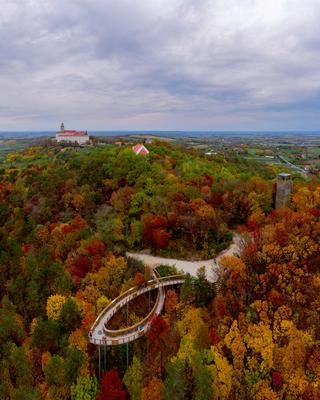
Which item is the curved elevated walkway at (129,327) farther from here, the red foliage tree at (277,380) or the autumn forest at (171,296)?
the red foliage tree at (277,380)

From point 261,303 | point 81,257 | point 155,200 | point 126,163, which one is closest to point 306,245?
point 261,303

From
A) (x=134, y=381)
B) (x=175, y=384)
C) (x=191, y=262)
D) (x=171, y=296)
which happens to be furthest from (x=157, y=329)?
(x=191, y=262)

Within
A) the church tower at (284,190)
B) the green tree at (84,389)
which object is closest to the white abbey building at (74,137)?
the church tower at (284,190)

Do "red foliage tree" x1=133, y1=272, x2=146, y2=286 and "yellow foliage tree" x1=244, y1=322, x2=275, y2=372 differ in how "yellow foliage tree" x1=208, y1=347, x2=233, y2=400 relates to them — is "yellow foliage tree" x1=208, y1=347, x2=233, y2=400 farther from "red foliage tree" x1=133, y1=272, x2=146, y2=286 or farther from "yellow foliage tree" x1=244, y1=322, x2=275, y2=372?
"red foliage tree" x1=133, y1=272, x2=146, y2=286

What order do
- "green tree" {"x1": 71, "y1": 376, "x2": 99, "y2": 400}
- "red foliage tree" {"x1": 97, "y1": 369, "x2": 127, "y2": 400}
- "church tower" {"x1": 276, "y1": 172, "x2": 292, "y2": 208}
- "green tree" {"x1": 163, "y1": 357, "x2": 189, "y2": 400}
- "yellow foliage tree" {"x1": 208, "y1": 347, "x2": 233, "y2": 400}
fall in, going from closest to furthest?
"green tree" {"x1": 163, "y1": 357, "x2": 189, "y2": 400} → "yellow foliage tree" {"x1": 208, "y1": 347, "x2": 233, "y2": 400} → "red foliage tree" {"x1": 97, "y1": 369, "x2": 127, "y2": 400} → "green tree" {"x1": 71, "y1": 376, "x2": 99, "y2": 400} → "church tower" {"x1": 276, "y1": 172, "x2": 292, "y2": 208}

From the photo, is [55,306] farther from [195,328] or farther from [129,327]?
[195,328]

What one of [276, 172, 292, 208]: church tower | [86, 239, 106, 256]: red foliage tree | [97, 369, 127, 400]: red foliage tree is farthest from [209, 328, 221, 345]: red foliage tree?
[276, 172, 292, 208]: church tower
